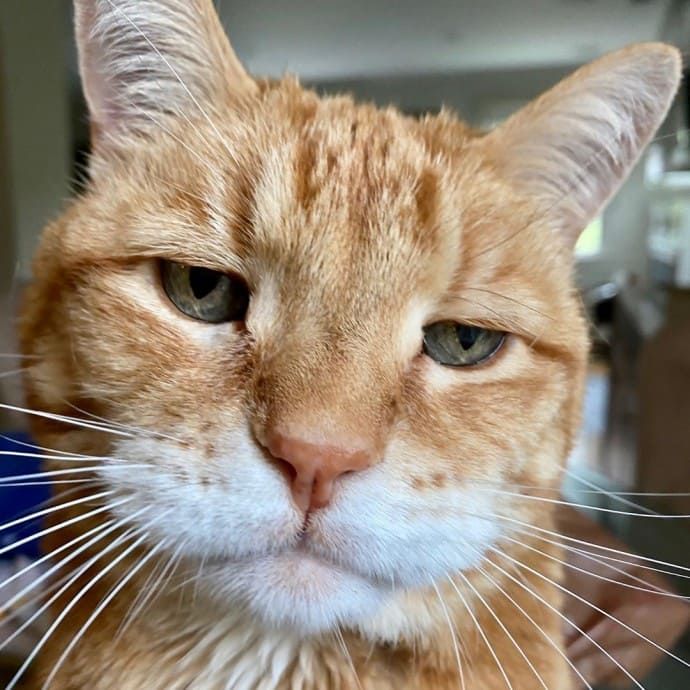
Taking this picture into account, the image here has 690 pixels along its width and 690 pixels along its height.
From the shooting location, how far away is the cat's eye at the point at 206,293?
65 centimetres

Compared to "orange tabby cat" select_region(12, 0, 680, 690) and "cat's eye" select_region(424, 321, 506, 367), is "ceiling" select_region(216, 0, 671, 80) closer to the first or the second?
"orange tabby cat" select_region(12, 0, 680, 690)

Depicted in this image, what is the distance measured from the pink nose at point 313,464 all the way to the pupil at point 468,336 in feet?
0.65

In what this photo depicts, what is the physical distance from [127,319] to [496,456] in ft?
1.08

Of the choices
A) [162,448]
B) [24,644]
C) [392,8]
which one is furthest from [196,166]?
[392,8]

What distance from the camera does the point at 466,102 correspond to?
1.76 metres

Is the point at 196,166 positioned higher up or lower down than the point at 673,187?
lower down

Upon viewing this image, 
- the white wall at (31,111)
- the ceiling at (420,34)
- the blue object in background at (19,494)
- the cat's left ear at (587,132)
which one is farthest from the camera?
the white wall at (31,111)

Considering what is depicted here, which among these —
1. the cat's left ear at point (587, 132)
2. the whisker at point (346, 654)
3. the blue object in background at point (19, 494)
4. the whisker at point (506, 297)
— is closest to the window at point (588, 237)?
the cat's left ear at point (587, 132)

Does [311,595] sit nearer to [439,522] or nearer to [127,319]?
[439,522]

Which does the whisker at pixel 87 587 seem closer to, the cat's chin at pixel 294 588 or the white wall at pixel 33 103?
the cat's chin at pixel 294 588

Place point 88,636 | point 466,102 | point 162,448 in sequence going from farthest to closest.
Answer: point 466,102
point 88,636
point 162,448

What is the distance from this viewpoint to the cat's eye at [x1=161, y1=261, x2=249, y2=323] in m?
0.65

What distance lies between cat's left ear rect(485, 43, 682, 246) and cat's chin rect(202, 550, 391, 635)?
44 cm

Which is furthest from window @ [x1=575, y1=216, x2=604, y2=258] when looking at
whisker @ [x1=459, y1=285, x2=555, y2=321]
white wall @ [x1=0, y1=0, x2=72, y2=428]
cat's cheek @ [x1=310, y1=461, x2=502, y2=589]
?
white wall @ [x1=0, y1=0, x2=72, y2=428]
